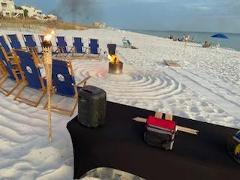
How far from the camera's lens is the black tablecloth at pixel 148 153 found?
229 centimetres

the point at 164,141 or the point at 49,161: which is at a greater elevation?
the point at 164,141

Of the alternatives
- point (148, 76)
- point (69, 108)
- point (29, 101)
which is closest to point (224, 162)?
point (69, 108)

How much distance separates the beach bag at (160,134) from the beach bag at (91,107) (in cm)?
60

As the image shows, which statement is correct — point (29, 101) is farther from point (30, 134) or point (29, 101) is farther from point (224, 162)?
point (224, 162)

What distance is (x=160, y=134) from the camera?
8.07 feet

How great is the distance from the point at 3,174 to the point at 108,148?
1.22 metres

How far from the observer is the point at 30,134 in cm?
357

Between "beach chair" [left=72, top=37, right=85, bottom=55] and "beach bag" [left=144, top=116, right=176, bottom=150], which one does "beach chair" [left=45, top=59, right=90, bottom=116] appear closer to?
"beach bag" [left=144, top=116, right=176, bottom=150]

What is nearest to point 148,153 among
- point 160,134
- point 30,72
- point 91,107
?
point 160,134

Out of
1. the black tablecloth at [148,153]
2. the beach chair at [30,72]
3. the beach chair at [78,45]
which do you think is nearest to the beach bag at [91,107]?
the black tablecloth at [148,153]

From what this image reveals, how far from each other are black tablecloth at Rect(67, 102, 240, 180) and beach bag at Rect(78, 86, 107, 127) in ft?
0.29

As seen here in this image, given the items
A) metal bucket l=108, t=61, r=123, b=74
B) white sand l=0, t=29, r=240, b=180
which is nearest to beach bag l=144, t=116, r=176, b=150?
white sand l=0, t=29, r=240, b=180

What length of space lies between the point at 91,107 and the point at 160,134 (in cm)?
82

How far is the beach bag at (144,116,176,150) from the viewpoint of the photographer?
2426 millimetres
